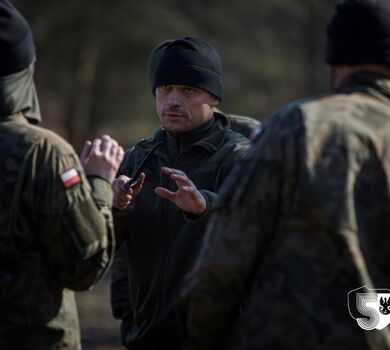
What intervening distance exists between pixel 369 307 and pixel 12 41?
1812 millimetres

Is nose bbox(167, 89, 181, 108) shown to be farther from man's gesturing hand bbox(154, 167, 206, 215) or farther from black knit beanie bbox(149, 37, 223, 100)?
man's gesturing hand bbox(154, 167, 206, 215)

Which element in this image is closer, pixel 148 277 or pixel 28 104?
pixel 28 104

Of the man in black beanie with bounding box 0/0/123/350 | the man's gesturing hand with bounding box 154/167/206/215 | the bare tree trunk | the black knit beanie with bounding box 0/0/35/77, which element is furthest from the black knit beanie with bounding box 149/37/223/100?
the bare tree trunk

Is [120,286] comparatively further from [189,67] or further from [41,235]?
[41,235]

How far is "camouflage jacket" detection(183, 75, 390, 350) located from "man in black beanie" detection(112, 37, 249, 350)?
1493 mm

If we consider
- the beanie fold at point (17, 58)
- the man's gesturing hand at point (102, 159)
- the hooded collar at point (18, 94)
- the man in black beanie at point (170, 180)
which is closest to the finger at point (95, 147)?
the man's gesturing hand at point (102, 159)

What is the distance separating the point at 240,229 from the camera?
3533 mm

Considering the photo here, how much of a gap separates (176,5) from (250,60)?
256cm

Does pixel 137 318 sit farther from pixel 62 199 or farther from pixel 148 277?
pixel 62 199

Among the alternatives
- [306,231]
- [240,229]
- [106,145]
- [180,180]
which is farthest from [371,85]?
[180,180]

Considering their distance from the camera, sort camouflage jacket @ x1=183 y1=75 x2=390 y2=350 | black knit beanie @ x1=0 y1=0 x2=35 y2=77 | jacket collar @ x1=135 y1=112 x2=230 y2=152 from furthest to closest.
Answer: jacket collar @ x1=135 y1=112 x2=230 y2=152
black knit beanie @ x1=0 y1=0 x2=35 y2=77
camouflage jacket @ x1=183 y1=75 x2=390 y2=350

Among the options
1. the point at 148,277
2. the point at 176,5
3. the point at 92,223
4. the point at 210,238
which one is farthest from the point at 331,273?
the point at 176,5

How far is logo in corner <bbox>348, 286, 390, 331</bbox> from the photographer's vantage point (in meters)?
3.48

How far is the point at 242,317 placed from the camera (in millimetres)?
3602
